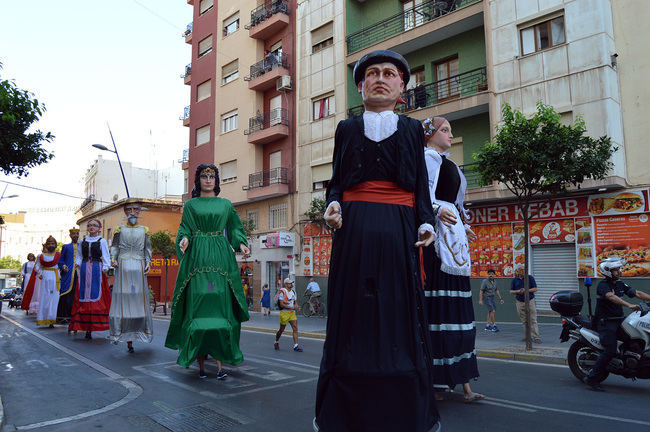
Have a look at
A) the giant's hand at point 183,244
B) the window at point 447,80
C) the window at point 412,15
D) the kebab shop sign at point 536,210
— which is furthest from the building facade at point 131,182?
the giant's hand at point 183,244

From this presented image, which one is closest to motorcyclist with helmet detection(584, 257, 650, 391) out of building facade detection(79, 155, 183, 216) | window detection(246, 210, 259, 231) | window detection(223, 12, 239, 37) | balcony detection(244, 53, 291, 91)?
window detection(246, 210, 259, 231)

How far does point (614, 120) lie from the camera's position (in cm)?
1465

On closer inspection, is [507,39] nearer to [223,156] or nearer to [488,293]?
[488,293]

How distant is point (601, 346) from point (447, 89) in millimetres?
15092

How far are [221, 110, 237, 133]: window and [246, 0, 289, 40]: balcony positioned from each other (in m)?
4.64

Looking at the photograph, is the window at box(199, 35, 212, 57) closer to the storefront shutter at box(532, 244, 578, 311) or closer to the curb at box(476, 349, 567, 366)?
the storefront shutter at box(532, 244, 578, 311)

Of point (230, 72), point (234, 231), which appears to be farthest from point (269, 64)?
point (234, 231)

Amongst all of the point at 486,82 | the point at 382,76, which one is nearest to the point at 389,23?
the point at 486,82

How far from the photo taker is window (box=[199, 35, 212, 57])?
32.6 m

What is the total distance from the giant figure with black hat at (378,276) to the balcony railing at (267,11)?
82.8 ft

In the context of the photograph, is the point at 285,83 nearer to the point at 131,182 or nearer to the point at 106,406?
the point at 106,406

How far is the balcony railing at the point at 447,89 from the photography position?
18469 millimetres

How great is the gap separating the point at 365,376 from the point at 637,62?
15.9 m

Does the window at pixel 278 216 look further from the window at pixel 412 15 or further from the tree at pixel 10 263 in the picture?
the tree at pixel 10 263
